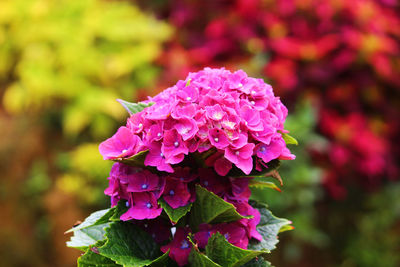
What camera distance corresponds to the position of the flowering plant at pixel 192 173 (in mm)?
1253

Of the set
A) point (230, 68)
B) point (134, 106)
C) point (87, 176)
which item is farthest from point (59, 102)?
point (134, 106)

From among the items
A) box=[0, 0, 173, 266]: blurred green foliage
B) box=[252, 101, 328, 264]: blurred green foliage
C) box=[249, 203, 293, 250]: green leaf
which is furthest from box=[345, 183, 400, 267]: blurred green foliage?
box=[249, 203, 293, 250]: green leaf

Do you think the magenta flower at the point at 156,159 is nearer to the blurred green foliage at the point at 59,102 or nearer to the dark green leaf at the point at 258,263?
the dark green leaf at the point at 258,263

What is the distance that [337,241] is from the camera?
4.37 m

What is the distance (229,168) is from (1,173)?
10.1ft

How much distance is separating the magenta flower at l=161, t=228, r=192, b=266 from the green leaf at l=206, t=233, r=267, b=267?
0.08m

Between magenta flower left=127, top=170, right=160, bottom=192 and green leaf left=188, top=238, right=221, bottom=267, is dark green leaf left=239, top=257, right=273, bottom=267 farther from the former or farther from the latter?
magenta flower left=127, top=170, right=160, bottom=192

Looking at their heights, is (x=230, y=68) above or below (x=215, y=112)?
below

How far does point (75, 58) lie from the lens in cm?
416

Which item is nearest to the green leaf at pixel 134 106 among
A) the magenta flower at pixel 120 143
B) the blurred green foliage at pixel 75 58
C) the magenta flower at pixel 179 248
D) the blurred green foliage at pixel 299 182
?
the magenta flower at pixel 120 143

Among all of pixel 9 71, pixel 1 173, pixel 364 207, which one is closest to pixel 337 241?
pixel 364 207

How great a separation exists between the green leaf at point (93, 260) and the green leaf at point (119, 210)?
0.11m

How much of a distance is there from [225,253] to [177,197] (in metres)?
0.19

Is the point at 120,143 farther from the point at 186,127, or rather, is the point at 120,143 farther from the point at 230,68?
the point at 230,68
